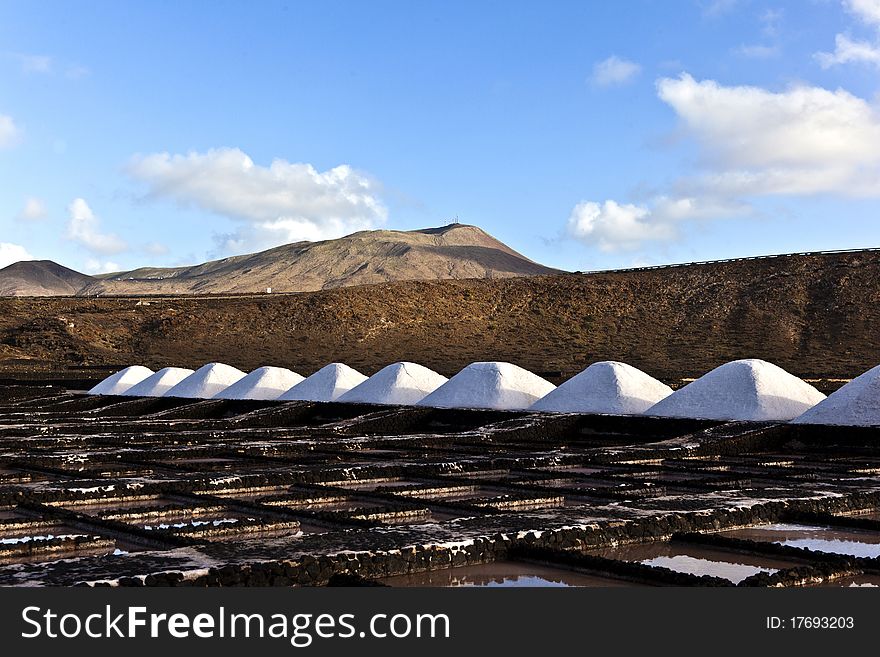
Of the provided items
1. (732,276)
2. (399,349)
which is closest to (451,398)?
(399,349)

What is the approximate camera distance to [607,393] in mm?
13391

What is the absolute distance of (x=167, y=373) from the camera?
795 inches

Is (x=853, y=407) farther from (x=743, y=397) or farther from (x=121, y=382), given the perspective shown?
(x=121, y=382)

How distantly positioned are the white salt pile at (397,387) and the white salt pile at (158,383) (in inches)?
210

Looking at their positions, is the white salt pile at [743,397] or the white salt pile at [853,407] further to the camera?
the white salt pile at [743,397]

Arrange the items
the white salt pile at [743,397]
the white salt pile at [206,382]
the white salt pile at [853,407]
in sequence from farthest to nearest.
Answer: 1. the white salt pile at [206,382]
2. the white salt pile at [743,397]
3. the white salt pile at [853,407]

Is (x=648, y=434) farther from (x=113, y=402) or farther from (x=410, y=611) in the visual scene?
(x=113, y=402)

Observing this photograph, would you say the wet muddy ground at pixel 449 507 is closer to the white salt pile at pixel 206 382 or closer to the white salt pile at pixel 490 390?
the white salt pile at pixel 490 390

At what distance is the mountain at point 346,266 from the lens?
324 feet

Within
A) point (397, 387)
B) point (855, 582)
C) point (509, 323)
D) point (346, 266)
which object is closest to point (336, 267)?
point (346, 266)

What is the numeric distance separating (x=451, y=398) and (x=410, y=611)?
11.4 metres

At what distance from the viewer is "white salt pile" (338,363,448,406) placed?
15.4 m

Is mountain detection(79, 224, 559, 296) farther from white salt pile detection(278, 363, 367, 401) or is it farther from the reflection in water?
the reflection in water

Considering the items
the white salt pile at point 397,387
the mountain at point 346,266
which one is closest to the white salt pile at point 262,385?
the white salt pile at point 397,387
